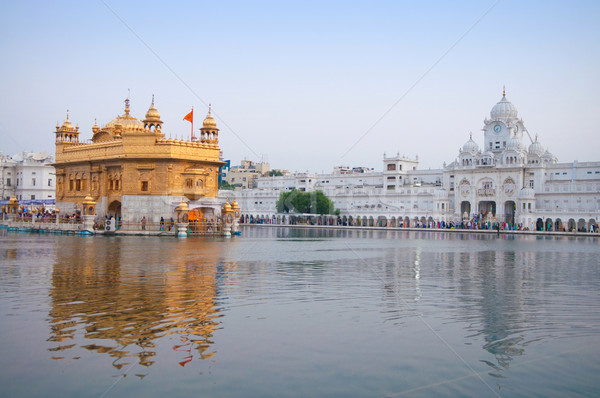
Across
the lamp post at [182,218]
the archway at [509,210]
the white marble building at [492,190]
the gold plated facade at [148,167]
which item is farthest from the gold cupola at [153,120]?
the archway at [509,210]

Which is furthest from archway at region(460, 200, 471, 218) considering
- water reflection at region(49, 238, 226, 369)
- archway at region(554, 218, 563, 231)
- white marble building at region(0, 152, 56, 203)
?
water reflection at region(49, 238, 226, 369)

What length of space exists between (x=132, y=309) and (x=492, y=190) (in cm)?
6320

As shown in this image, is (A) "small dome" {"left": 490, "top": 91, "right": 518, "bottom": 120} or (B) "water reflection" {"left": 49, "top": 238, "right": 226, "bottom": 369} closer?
(B) "water reflection" {"left": 49, "top": 238, "right": 226, "bottom": 369}

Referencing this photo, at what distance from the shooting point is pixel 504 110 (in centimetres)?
7375

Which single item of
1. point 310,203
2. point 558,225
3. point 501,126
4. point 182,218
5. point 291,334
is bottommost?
point 291,334

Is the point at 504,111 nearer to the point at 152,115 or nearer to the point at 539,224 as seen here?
the point at 539,224

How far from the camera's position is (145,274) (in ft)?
48.2

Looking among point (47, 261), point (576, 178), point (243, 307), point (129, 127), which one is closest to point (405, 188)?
point (576, 178)

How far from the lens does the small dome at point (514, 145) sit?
67375 mm

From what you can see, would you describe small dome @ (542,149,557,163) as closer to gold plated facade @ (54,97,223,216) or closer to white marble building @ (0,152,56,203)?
gold plated facade @ (54,97,223,216)

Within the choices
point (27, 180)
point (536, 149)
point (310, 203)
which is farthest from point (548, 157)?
point (27, 180)

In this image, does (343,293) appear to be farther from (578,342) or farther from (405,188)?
(405,188)

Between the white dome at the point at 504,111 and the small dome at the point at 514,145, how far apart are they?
5.44 meters

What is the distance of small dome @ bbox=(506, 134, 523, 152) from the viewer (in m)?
67.4
